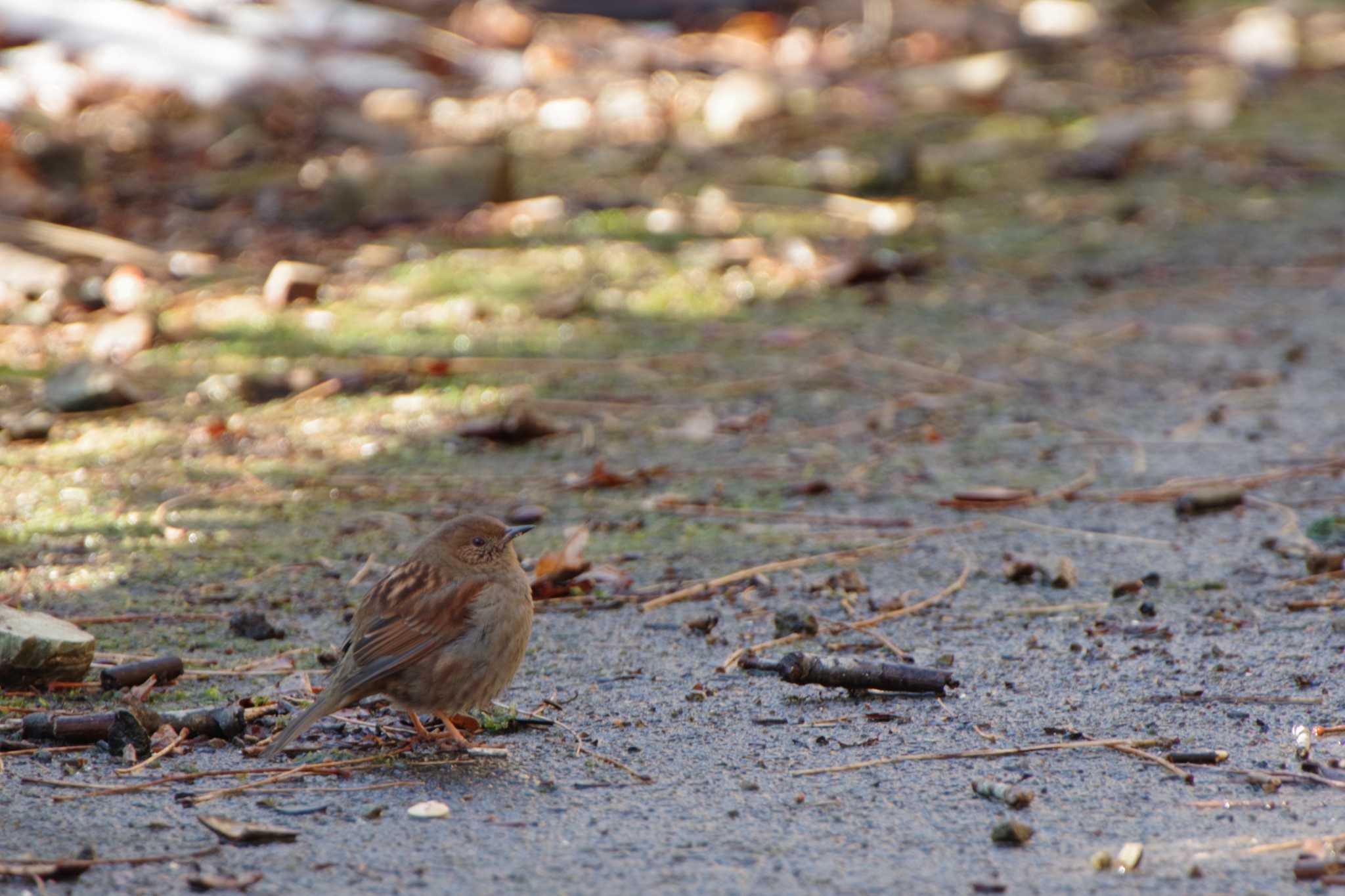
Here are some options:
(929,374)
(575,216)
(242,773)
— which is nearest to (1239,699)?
(242,773)

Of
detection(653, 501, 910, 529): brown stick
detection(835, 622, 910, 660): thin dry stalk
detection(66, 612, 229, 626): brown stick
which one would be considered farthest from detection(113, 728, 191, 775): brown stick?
detection(653, 501, 910, 529): brown stick

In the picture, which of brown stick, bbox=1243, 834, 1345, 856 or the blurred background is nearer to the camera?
brown stick, bbox=1243, 834, 1345, 856

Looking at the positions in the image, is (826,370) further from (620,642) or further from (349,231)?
(349,231)

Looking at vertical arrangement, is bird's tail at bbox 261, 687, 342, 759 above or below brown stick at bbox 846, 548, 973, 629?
above

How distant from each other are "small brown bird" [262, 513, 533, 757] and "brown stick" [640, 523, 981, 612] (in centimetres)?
89

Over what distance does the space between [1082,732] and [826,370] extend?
3.77 m

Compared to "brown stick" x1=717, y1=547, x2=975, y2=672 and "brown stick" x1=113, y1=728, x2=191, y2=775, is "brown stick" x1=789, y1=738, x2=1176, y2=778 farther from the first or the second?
"brown stick" x1=113, y1=728, x2=191, y2=775

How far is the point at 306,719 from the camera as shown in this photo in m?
3.46

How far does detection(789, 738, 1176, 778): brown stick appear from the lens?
354cm

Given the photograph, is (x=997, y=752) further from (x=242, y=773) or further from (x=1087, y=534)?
(x=1087, y=534)

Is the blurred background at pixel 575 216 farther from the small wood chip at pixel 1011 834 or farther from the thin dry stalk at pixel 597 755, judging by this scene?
the small wood chip at pixel 1011 834

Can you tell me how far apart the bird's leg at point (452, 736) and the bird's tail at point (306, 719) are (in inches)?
10.1

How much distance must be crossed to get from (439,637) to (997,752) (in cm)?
126

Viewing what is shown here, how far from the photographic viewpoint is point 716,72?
15.9 metres
